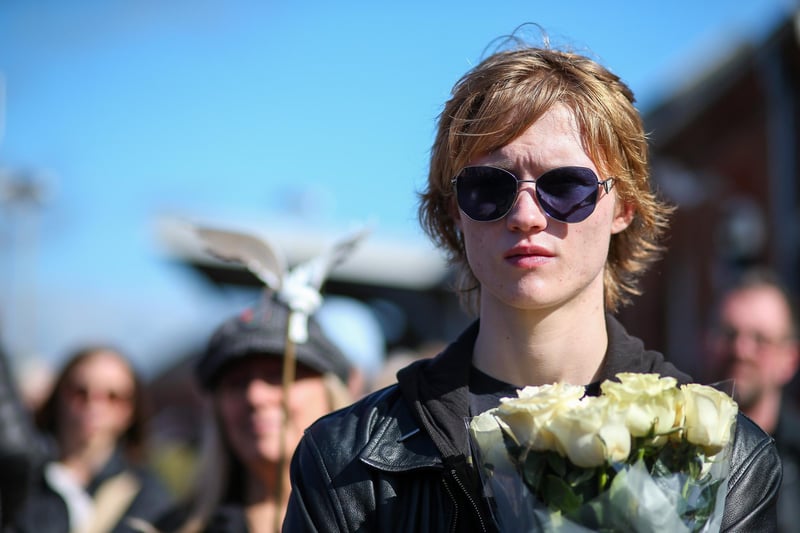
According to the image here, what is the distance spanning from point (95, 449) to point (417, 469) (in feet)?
13.8

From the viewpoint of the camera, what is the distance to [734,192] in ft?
47.8

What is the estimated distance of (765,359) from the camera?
5.17 metres

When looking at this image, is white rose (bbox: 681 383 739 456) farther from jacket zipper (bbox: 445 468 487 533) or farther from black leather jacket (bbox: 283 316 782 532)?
jacket zipper (bbox: 445 468 487 533)

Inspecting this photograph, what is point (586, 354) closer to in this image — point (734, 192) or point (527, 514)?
point (527, 514)

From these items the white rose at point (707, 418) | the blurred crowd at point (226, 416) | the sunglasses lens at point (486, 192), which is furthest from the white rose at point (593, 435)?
the blurred crowd at point (226, 416)

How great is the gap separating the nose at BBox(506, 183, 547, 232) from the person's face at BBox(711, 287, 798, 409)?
111 inches

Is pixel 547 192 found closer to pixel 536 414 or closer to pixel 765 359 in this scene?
pixel 536 414

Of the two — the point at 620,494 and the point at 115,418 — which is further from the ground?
the point at 620,494

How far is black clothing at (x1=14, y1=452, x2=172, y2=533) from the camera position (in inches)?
214

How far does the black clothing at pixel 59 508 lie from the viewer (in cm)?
544

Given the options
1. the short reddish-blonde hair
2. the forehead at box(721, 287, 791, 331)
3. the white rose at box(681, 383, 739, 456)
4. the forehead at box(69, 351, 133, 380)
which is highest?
the short reddish-blonde hair

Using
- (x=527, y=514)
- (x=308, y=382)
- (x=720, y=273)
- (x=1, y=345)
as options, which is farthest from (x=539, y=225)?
(x=720, y=273)

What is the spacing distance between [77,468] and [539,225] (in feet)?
14.6

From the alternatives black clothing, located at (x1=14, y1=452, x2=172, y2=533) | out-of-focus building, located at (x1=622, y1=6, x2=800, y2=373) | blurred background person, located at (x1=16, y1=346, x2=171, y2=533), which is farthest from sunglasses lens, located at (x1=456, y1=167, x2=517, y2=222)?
out-of-focus building, located at (x1=622, y1=6, x2=800, y2=373)
